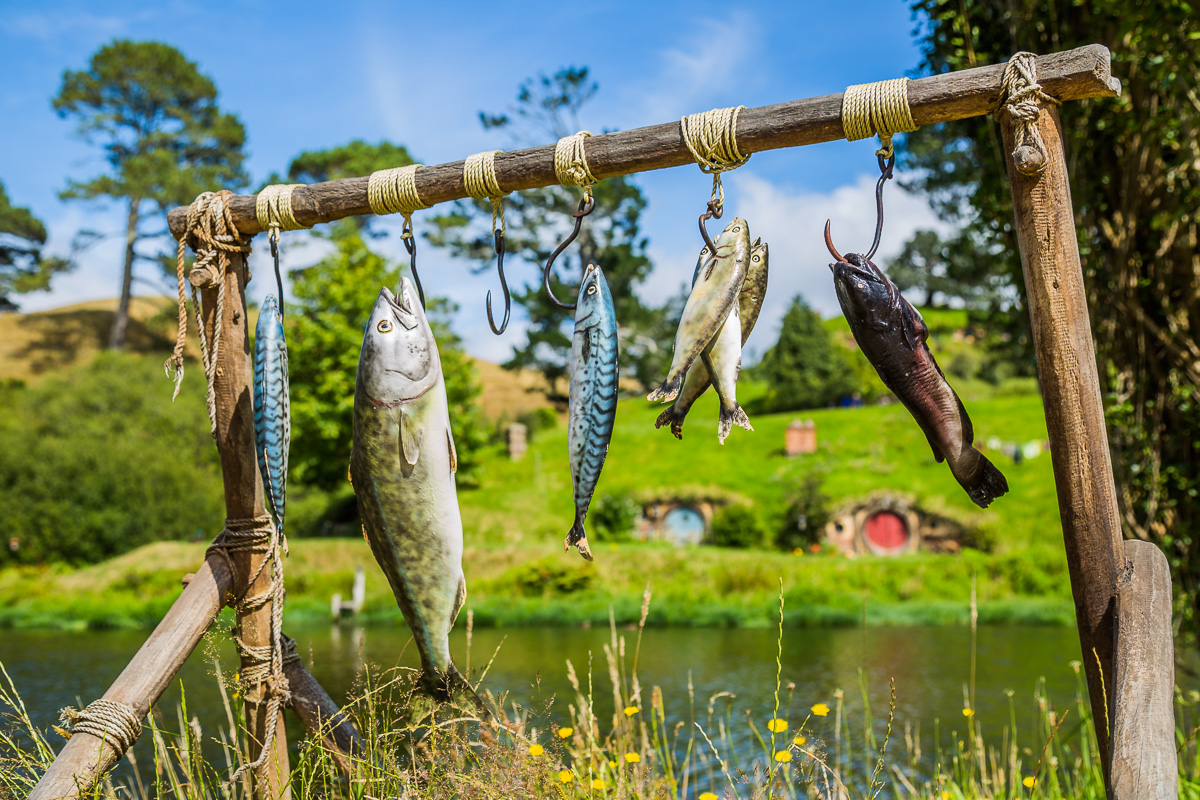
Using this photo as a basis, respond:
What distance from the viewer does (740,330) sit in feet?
7.00

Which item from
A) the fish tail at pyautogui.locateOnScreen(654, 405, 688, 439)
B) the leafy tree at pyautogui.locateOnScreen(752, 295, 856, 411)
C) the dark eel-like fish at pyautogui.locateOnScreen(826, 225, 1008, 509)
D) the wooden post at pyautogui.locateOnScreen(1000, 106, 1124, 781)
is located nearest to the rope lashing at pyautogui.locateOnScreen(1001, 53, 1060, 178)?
the wooden post at pyautogui.locateOnScreen(1000, 106, 1124, 781)

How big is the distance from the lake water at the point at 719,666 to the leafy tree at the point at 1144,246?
4009 millimetres

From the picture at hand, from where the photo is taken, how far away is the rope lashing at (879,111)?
203cm

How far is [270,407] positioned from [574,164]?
1.08 metres

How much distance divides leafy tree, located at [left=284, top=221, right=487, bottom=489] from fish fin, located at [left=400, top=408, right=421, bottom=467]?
15.6m

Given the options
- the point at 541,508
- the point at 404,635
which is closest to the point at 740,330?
the point at 404,635

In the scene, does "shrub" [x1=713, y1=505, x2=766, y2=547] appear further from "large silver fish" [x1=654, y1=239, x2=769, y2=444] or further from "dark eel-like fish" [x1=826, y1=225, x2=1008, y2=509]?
A: "dark eel-like fish" [x1=826, y1=225, x2=1008, y2=509]

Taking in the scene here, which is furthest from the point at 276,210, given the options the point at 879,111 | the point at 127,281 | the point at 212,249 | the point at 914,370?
the point at 127,281

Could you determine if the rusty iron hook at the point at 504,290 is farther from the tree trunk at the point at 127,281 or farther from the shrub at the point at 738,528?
the tree trunk at the point at 127,281

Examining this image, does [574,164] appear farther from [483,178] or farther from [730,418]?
[730,418]

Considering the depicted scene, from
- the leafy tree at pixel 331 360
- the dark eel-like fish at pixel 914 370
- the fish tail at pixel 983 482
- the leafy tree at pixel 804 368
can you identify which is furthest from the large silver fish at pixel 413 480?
the leafy tree at pixel 804 368

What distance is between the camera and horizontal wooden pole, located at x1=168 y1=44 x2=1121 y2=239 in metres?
1.88

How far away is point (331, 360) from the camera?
736 inches

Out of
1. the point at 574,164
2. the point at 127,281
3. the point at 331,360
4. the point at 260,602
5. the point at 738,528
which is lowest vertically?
the point at 738,528
